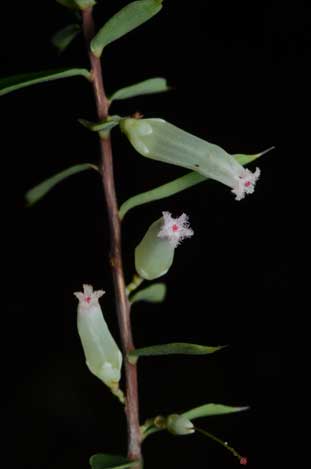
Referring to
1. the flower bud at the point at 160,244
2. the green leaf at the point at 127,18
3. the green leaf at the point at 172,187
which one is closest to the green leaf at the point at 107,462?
the flower bud at the point at 160,244

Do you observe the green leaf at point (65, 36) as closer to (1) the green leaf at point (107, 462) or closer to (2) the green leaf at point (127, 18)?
(2) the green leaf at point (127, 18)

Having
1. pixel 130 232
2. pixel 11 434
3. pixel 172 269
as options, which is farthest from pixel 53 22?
pixel 11 434

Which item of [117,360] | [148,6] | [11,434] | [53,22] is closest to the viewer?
[148,6]

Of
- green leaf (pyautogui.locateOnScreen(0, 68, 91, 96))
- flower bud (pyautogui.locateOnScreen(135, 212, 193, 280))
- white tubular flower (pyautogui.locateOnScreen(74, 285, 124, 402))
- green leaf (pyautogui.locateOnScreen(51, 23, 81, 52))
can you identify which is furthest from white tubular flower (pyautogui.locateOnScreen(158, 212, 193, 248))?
green leaf (pyautogui.locateOnScreen(51, 23, 81, 52))

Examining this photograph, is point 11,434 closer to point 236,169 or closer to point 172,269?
point 172,269

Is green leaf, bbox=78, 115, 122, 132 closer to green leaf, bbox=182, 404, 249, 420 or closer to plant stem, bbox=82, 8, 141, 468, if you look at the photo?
plant stem, bbox=82, 8, 141, 468

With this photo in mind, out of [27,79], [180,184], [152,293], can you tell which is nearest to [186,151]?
[180,184]
